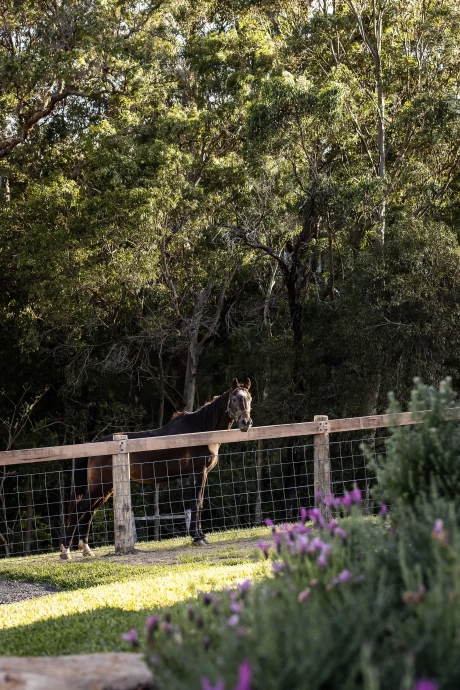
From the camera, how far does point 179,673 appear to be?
323 cm

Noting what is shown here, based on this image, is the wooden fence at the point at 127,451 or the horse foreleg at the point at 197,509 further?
the horse foreleg at the point at 197,509

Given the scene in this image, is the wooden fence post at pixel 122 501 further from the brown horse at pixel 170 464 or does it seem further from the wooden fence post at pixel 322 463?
the wooden fence post at pixel 322 463

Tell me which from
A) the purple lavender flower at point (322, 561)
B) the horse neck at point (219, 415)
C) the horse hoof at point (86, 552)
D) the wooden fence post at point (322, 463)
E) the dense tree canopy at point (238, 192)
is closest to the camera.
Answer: the purple lavender flower at point (322, 561)

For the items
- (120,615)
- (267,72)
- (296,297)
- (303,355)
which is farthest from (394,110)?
(120,615)

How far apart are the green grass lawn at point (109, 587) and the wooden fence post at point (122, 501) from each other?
26cm

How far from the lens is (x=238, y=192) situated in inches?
946

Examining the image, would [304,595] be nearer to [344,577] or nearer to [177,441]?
[344,577]

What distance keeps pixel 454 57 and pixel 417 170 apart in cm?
349

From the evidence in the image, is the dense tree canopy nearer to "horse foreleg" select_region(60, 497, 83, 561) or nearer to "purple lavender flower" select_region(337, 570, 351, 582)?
"horse foreleg" select_region(60, 497, 83, 561)

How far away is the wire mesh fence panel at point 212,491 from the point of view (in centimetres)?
1343

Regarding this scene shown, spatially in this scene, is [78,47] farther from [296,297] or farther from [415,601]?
[415,601]

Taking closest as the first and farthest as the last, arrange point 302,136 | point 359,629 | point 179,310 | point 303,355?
point 359,629
point 302,136
point 303,355
point 179,310

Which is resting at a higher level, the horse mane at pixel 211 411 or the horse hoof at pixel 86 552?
the horse mane at pixel 211 411

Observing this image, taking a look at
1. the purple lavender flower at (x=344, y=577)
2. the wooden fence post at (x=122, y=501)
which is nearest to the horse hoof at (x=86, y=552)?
the wooden fence post at (x=122, y=501)
